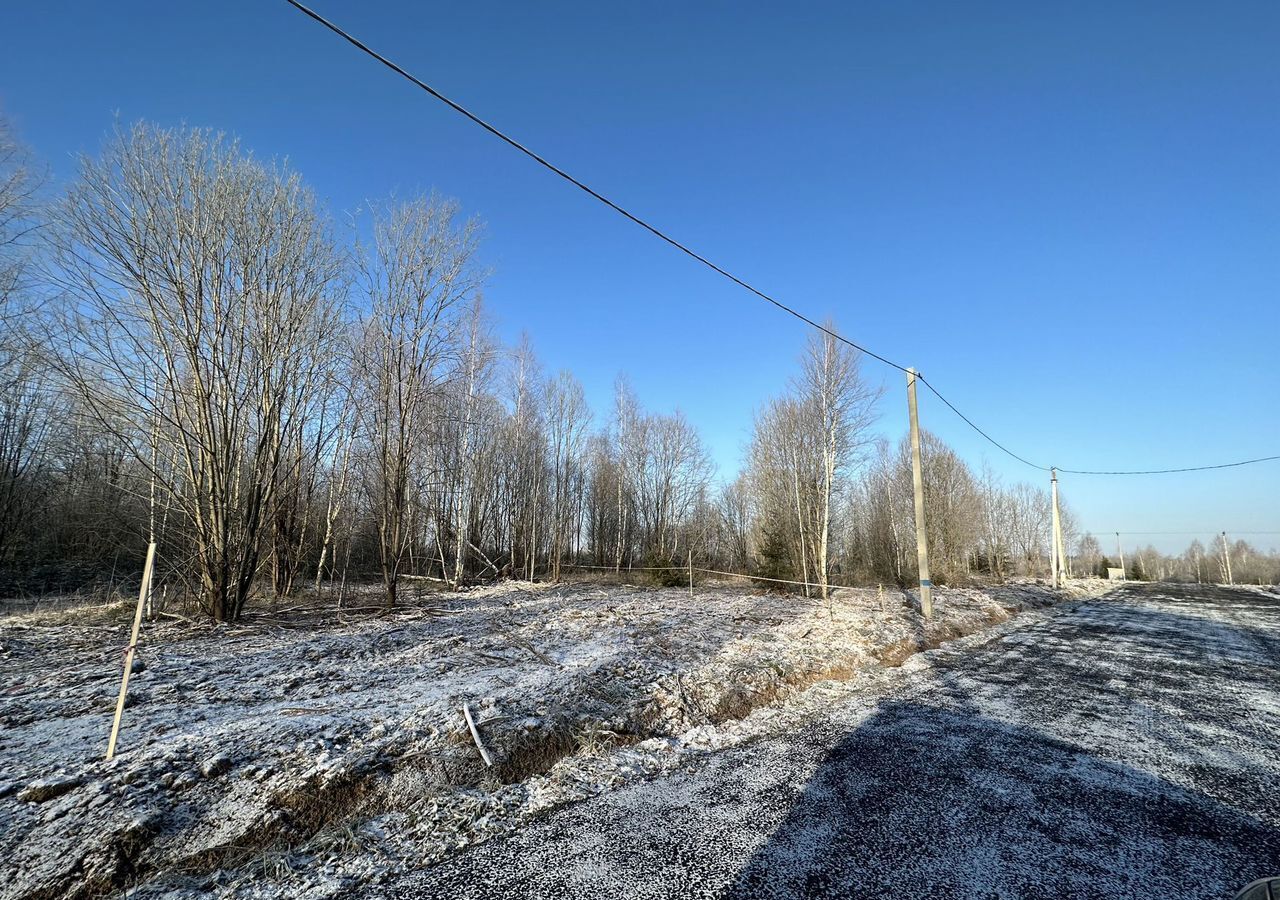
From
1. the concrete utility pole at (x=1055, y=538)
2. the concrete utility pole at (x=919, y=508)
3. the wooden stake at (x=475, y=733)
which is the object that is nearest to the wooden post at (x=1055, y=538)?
the concrete utility pole at (x=1055, y=538)

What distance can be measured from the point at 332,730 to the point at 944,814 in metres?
4.56

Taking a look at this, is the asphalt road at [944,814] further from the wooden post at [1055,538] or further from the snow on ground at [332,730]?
the wooden post at [1055,538]

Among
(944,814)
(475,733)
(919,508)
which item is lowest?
(944,814)

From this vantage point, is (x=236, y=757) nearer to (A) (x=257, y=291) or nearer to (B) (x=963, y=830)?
(B) (x=963, y=830)

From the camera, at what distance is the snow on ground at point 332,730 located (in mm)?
2854

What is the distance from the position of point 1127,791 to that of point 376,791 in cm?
538

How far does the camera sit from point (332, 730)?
4.08 meters

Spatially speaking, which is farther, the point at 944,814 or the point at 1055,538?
the point at 1055,538

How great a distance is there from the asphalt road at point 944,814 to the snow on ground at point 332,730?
1.61 ft

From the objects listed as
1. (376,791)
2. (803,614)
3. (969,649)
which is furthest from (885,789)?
(803,614)

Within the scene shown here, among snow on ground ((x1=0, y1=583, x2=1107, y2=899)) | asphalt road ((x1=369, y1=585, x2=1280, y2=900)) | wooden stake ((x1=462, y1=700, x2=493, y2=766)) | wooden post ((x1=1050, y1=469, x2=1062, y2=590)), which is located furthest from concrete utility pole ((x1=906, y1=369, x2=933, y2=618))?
wooden post ((x1=1050, y1=469, x2=1062, y2=590))

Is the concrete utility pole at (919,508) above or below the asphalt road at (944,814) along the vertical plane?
above

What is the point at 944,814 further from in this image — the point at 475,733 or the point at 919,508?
the point at 919,508

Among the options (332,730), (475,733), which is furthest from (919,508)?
(332,730)
